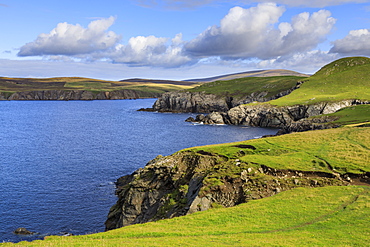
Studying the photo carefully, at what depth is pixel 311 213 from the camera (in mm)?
28859

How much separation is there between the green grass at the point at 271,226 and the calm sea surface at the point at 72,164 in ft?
80.3

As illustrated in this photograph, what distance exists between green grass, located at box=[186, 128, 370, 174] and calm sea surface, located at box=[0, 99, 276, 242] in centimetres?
2498

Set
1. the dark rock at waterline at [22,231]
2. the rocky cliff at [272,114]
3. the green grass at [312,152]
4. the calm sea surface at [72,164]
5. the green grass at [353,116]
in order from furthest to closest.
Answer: the rocky cliff at [272,114], the green grass at [353,116], the calm sea surface at [72,164], the dark rock at waterline at [22,231], the green grass at [312,152]

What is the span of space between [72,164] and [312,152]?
61453mm

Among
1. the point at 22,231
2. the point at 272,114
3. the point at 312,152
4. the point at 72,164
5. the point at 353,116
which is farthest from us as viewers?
the point at 272,114

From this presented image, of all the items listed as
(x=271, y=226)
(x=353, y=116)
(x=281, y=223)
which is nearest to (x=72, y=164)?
(x=271, y=226)

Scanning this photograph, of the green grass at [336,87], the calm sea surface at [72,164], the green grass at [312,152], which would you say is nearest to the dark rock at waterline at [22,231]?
the calm sea surface at [72,164]

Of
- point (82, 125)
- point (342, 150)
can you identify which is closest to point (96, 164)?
point (342, 150)

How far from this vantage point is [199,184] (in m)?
39.4

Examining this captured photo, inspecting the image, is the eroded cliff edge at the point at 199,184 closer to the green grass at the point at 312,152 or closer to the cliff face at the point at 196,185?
the cliff face at the point at 196,185

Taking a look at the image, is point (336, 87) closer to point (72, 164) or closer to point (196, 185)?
point (72, 164)

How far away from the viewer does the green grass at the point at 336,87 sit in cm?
14312

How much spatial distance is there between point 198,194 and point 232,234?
1121 cm

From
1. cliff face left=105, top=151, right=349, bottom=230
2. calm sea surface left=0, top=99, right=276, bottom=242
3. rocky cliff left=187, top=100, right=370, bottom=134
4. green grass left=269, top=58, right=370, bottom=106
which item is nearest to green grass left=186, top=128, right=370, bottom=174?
cliff face left=105, top=151, right=349, bottom=230
